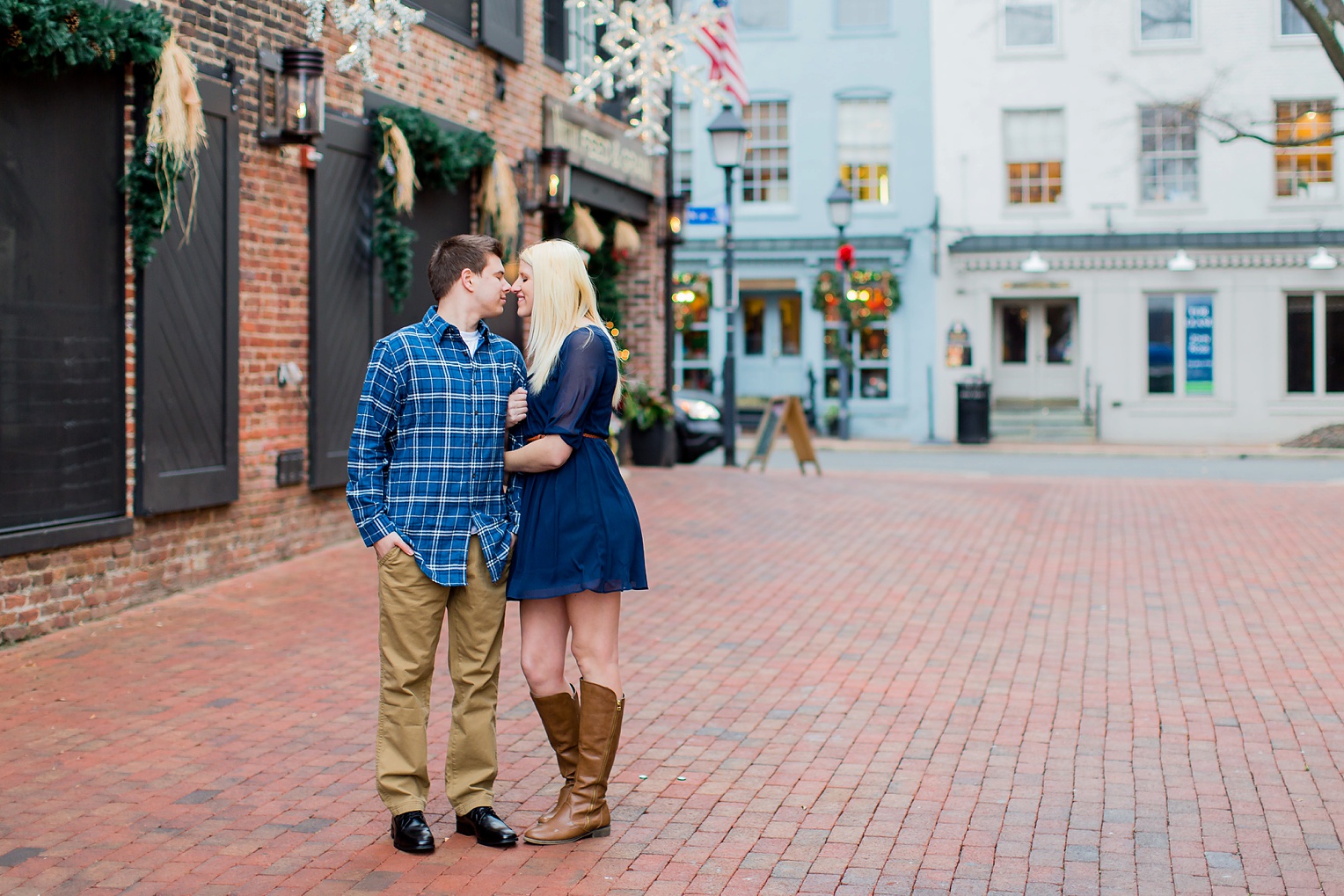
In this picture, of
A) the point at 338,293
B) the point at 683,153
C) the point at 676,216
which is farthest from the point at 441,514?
the point at 683,153

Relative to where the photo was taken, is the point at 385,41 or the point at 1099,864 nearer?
the point at 1099,864

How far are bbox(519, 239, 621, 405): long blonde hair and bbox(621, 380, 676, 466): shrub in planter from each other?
38.8 ft

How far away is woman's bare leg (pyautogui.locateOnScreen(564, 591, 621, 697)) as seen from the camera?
4184mm

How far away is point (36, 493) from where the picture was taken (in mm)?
6918

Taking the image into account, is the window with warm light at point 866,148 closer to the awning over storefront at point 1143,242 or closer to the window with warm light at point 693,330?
the awning over storefront at point 1143,242

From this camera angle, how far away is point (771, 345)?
29719mm

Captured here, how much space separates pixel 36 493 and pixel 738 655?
354 cm

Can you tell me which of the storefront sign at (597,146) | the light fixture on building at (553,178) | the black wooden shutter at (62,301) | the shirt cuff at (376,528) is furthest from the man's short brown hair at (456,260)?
the storefront sign at (597,146)

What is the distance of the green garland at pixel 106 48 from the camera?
6414 mm

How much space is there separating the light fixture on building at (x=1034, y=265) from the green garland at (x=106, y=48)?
829 inches

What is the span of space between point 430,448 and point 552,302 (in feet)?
1.79

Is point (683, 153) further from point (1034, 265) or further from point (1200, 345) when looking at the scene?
point (1200, 345)

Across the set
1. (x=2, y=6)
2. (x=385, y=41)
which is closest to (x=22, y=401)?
(x=2, y=6)

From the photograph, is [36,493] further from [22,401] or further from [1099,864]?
[1099,864]
